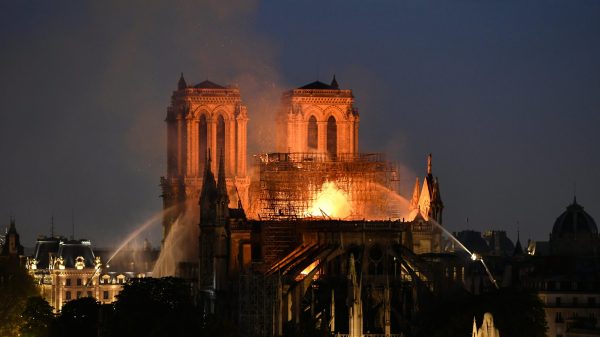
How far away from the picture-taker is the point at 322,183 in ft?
511

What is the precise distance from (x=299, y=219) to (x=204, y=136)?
22085 mm

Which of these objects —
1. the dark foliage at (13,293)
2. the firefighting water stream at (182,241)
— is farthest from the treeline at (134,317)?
the firefighting water stream at (182,241)

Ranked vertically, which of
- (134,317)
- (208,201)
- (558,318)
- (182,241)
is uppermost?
(208,201)

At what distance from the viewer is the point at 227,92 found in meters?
168

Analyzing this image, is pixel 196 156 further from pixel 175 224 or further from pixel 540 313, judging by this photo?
pixel 540 313

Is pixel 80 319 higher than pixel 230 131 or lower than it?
lower

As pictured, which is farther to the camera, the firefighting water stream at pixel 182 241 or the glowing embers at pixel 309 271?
the firefighting water stream at pixel 182 241

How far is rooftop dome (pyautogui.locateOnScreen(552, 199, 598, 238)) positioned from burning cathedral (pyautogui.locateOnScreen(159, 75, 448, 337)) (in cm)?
2891

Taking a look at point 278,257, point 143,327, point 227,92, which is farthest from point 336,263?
point 227,92

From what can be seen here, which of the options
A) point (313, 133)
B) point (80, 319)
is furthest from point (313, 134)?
point (80, 319)

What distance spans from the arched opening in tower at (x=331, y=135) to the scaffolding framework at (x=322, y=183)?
5.56m

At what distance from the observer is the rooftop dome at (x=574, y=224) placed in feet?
618

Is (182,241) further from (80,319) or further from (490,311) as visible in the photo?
(490,311)

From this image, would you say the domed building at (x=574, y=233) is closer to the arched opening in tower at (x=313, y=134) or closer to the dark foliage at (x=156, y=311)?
the arched opening in tower at (x=313, y=134)
